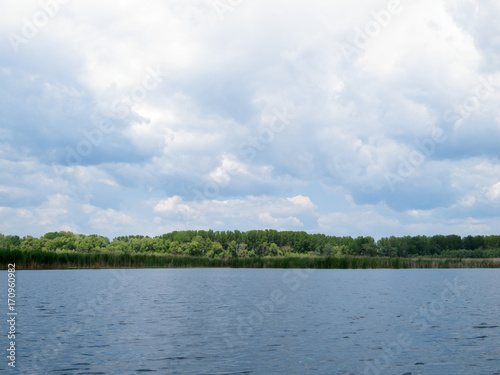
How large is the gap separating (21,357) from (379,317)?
72.9ft

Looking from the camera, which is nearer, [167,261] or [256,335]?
[256,335]

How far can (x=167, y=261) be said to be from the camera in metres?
108

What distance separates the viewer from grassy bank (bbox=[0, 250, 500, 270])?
277 ft

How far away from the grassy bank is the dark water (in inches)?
1888

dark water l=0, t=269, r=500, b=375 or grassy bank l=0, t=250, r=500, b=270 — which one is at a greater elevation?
grassy bank l=0, t=250, r=500, b=270

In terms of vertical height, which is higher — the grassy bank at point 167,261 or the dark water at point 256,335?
the grassy bank at point 167,261

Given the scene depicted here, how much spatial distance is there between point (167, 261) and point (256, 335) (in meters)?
86.3

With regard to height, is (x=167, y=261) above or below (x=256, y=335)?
above

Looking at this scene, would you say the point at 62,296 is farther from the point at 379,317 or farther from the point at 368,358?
the point at 368,358

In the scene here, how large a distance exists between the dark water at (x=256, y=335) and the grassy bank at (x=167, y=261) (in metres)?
48.0

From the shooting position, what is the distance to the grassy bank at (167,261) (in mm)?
84544

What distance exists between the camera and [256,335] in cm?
2464

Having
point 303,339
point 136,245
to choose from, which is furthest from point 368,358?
point 136,245

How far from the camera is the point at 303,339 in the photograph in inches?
917
